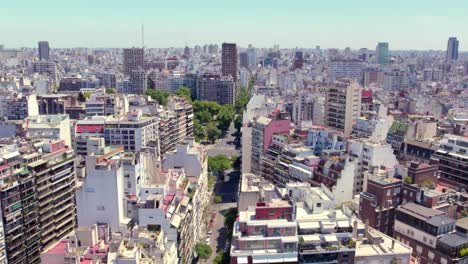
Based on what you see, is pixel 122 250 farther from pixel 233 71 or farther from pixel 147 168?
pixel 233 71

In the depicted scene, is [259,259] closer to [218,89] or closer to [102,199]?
[102,199]

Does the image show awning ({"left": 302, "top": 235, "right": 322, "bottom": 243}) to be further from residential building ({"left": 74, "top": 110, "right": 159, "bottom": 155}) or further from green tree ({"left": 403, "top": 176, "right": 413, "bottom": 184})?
residential building ({"left": 74, "top": 110, "right": 159, "bottom": 155})

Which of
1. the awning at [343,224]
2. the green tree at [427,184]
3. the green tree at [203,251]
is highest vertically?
the green tree at [427,184]

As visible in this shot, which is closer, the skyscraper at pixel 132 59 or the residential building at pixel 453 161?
the residential building at pixel 453 161

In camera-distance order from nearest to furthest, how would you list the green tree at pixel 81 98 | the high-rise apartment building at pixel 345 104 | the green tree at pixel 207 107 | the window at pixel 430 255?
the window at pixel 430 255, the high-rise apartment building at pixel 345 104, the green tree at pixel 81 98, the green tree at pixel 207 107

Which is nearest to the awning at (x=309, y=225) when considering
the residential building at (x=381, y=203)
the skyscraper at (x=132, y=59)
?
the residential building at (x=381, y=203)

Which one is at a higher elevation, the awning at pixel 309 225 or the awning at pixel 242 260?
the awning at pixel 309 225

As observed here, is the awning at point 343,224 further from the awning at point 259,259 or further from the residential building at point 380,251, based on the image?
the awning at point 259,259

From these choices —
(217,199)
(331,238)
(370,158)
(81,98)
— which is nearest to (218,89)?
(81,98)
